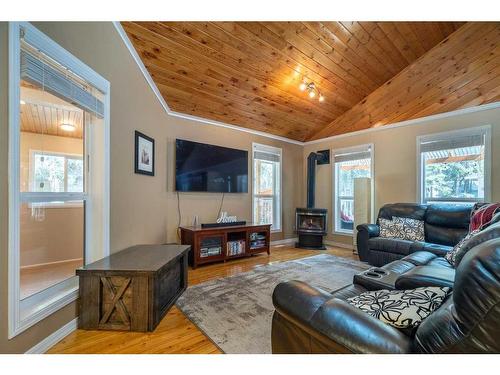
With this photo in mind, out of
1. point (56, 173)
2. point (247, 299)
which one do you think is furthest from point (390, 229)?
point (56, 173)

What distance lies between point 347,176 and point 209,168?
2959 millimetres

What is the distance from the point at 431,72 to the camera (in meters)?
3.37

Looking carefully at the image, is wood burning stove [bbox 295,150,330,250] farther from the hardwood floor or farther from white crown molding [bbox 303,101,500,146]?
the hardwood floor

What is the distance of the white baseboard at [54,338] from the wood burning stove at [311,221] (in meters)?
3.97

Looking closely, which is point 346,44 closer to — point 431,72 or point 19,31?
point 431,72

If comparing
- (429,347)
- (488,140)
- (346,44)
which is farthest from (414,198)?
(429,347)

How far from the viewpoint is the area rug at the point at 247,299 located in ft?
5.69

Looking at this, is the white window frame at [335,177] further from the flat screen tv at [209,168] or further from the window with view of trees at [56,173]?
the window with view of trees at [56,173]

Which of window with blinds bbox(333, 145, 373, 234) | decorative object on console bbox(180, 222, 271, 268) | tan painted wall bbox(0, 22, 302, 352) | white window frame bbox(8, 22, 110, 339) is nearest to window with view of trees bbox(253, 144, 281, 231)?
tan painted wall bbox(0, 22, 302, 352)

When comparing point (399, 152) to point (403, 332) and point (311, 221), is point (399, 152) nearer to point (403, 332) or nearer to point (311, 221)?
point (311, 221)

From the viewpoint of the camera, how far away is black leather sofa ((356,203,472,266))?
3137 mm

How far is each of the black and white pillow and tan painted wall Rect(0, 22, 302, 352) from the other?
239 cm

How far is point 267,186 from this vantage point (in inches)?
202
